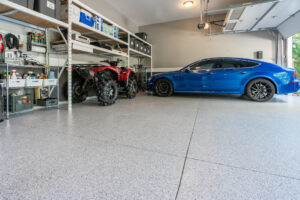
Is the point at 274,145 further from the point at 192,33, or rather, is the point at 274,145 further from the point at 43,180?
the point at 192,33

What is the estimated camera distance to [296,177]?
0.83 meters

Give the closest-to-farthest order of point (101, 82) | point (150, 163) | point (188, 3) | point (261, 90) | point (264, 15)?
point (150, 163) < point (101, 82) < point (261, 90) < point (264, 15) < point (188, 3)

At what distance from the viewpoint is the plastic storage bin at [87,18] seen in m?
3.20

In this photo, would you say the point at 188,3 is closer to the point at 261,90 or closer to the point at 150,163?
the point at 261,90

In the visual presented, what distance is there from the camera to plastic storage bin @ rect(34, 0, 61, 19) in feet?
7.88

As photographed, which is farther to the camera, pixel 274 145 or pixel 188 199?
pixel 274 145

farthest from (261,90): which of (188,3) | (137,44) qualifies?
(137,44)

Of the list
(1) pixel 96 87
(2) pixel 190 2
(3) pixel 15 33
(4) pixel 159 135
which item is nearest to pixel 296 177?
(4) pixel 159 135

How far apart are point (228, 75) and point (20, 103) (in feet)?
14.7

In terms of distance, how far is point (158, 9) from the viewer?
5918 millimetres

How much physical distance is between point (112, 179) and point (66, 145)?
26.5 inches

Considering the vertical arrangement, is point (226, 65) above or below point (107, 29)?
below

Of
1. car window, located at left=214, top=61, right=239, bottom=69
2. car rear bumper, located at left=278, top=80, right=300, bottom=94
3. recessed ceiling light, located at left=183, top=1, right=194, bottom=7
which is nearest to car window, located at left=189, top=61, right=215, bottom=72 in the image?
car window, located at left=214, top=61, right=239, bottom=69

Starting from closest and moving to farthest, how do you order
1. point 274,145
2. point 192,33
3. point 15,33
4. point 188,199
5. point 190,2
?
point 188,199
point 274,145
point 15,33
point 190,2
point 192,33
